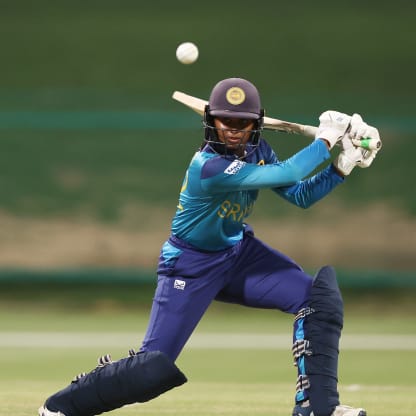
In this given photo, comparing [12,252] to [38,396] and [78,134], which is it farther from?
[38,396]

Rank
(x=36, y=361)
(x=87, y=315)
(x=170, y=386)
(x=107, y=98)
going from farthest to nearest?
1. (x=107, y=98)
2. (x=87, y=315)
3. (x=36, y=361)
4. (x=170, y=386)

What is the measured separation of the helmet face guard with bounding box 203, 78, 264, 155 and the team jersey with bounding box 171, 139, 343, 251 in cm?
7

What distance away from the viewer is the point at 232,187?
5797 mm

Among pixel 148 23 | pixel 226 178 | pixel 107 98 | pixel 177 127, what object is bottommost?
pixel 226 178

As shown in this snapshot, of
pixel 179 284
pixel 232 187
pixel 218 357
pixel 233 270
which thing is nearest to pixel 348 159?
pixel 232 187

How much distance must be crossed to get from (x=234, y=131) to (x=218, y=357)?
428 cm

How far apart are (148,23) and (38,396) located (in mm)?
13547

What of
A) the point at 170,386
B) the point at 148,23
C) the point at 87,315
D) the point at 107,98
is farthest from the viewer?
the point at 148,23

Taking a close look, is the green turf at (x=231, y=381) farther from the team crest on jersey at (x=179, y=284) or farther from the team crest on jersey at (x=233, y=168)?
Result: the team crest on jersey at (x=233, y=168)

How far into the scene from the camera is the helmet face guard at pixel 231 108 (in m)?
5.90

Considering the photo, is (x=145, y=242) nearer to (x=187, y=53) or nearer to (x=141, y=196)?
(x=141, y=196)

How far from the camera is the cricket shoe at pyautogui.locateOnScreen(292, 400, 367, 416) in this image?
5629 mm

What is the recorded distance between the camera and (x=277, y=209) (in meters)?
12.4

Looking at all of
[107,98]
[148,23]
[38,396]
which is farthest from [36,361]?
[148,23]
